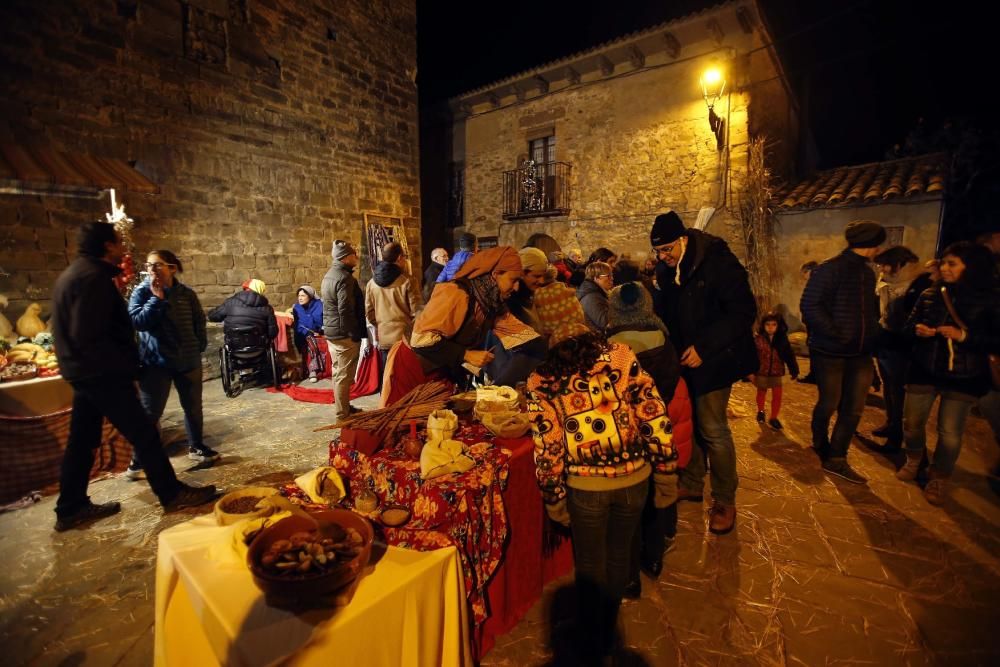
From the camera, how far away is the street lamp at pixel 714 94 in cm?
1048

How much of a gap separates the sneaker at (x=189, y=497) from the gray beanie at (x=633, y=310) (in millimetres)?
3448

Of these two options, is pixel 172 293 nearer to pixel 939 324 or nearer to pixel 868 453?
pixel 939 324

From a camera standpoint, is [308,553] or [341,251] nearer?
[308,553]

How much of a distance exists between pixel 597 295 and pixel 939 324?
265 centimetres

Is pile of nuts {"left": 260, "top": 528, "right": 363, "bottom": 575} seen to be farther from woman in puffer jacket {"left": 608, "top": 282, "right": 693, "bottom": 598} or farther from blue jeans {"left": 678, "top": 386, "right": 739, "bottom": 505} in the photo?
blue jeans {"left": 678, "top": 386, "right": 739, "bottom": 505}

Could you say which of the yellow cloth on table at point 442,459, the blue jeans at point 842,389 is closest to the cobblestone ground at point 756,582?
the blue jeans at point 842,389

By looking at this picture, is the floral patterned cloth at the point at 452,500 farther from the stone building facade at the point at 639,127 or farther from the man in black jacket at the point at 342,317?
the stone building facade at the point at 639,127

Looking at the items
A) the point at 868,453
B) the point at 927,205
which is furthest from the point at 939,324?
the point at 927,205

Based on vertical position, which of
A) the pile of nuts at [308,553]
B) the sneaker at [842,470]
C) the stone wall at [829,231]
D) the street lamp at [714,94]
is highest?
the street lamp at [714,94]

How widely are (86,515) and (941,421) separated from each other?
668 centimetres

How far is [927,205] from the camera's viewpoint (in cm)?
911

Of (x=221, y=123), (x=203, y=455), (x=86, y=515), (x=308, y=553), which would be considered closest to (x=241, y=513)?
(x=308, y=553)

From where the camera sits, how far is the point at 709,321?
3.14 metres

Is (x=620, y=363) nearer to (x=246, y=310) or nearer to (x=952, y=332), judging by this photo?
(x=952, y=332)
